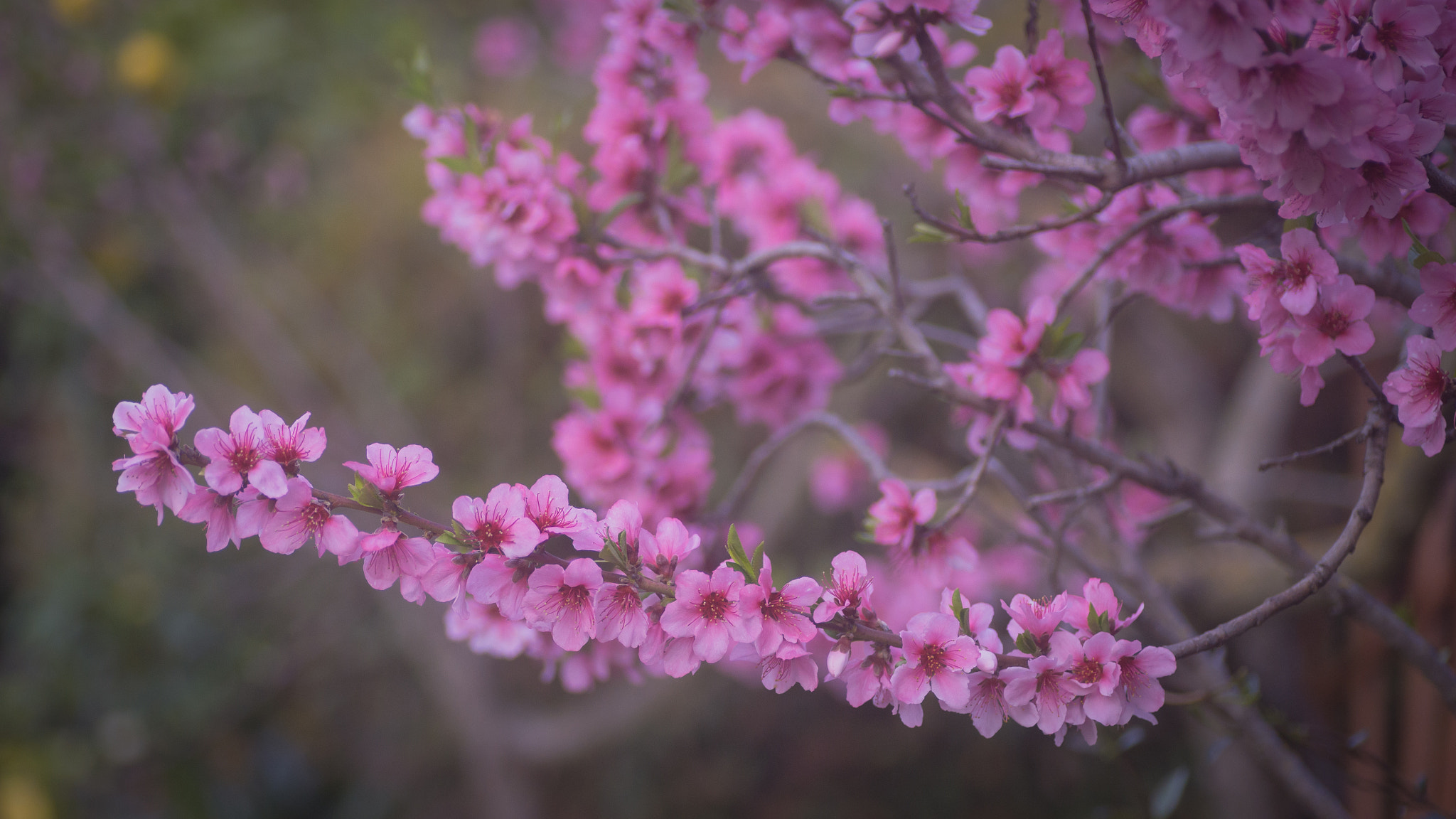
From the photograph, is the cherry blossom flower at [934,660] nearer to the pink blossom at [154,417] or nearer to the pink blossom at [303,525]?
the pink blossom at [303,525]

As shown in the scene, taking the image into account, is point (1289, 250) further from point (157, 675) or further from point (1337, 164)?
point (157, 675)

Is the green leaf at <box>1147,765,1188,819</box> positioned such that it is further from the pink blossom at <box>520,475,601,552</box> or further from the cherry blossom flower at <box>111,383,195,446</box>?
the cherry blossom flower at <box>111,383,195,446</box>

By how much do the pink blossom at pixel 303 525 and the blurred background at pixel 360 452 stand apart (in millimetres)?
1410

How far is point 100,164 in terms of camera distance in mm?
1895

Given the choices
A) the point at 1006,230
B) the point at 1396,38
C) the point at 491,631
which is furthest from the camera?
the point at 491,631

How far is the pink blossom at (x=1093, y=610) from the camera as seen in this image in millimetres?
564

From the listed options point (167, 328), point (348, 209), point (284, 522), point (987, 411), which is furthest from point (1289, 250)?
point (167, 328)

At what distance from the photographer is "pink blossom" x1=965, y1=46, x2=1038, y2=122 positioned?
71 centimetres

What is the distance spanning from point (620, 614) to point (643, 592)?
26 millimetres

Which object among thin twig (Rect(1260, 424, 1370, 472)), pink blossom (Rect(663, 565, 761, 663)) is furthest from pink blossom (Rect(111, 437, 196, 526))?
thin twig (Rect(1260, 424, 1370, 472))

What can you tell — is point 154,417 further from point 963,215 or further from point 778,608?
point 963,215

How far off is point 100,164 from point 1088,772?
115 inches

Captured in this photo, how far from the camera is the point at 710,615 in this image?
586mm

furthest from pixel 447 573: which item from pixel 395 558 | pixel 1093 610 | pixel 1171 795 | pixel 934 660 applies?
pixel 1171 795
